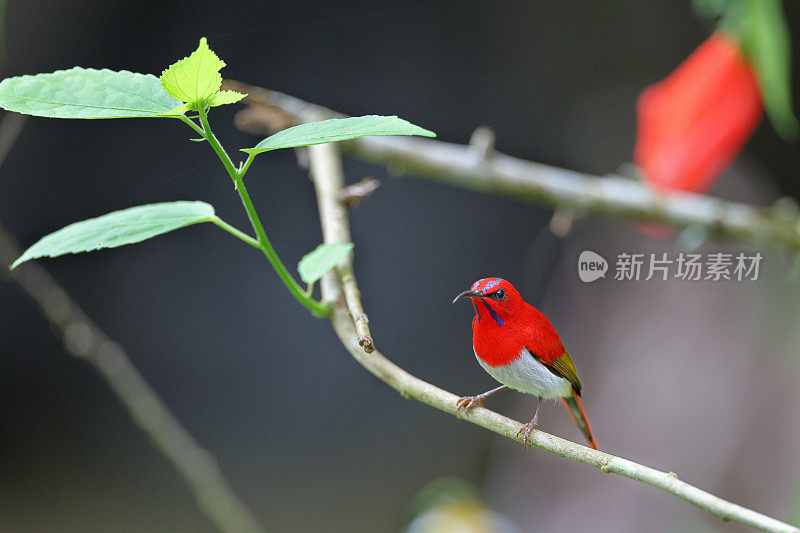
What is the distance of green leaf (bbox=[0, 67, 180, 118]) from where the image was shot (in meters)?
0.13

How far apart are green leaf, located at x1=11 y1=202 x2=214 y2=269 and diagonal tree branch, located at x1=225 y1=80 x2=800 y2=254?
28 centimetres

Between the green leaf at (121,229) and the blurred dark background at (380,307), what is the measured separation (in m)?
0.36

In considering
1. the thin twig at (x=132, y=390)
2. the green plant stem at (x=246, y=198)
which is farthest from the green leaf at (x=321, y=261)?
the thin twig at (x=132, y=390)

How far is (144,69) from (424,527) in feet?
1.37

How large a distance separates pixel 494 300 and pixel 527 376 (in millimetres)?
16

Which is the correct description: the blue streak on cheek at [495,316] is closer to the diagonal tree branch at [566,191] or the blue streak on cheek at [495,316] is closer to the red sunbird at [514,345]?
the red sunbird at [514,345]

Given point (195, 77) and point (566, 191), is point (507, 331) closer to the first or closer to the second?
point (195, 77)

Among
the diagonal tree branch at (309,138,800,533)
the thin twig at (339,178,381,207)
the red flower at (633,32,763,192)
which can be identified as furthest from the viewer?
the red flower at (633,32,763,192)

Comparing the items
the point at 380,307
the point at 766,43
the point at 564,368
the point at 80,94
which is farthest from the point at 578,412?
the point at 380,307

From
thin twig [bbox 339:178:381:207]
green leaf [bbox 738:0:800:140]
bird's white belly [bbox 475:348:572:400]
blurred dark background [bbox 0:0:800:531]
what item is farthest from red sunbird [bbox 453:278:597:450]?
blurred dark background [bbox 0:0:800:531]

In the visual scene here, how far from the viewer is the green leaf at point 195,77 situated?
13cm

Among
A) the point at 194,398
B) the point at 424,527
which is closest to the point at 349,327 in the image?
the point at 424,527

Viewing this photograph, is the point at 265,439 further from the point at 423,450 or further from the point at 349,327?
the point at 349,327

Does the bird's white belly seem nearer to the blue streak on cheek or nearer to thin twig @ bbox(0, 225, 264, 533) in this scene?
the blue streak on cheek
